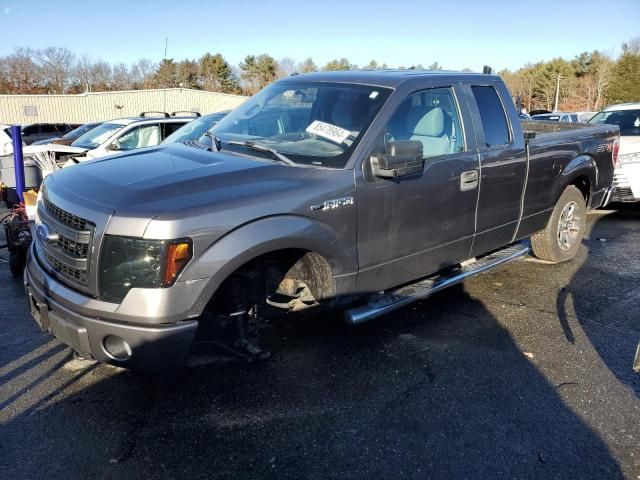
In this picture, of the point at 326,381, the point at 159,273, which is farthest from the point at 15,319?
the point at 326,381

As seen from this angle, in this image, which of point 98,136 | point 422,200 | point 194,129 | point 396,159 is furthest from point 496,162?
point 98,136

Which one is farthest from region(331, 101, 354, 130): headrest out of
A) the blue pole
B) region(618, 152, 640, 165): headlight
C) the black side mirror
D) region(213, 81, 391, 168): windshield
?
region(618, 152, 640, 165): headlight

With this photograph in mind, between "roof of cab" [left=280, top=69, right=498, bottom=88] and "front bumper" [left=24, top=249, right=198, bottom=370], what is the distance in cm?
229

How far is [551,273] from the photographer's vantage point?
566cm

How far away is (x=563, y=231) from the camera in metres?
5.82

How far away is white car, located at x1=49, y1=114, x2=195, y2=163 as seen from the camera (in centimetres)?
966

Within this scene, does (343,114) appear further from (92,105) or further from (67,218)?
(92,105)

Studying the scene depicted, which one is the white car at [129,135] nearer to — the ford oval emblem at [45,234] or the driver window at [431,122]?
the ford oval emblem at [45,234]

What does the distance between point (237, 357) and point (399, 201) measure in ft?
4.99

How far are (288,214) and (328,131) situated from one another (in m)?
0.92

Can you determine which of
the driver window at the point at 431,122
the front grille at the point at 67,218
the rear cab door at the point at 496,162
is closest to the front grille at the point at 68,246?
the front grille at the point at 67,218

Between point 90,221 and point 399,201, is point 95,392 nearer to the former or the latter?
point 90,221

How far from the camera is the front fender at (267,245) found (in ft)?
9.02

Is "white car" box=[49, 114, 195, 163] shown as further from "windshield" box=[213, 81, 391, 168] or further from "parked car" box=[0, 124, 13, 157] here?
"windshield" box=[213, 81, 391, 168]
